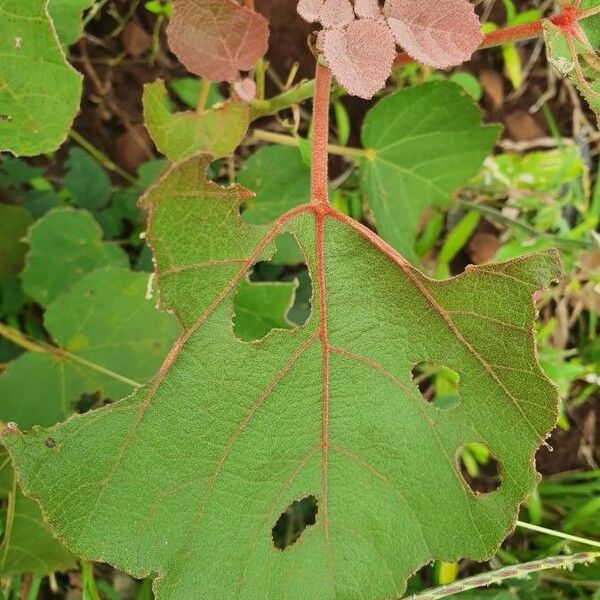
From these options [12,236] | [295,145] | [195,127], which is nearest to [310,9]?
[195,127]

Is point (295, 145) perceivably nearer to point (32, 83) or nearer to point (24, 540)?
point (32, 83)

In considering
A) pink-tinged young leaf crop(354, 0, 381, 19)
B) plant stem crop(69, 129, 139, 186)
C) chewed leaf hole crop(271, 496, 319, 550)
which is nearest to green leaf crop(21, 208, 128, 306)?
plant stem crop(69, 129, 139, 186)

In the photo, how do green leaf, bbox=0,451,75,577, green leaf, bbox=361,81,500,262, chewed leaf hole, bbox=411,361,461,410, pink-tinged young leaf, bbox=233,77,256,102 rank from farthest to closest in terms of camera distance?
chewed leaf hole, bbox=411,361,461,410
green leaf, bbox=361,81,500,262
green leaf, bbox=0,451,75,577
pink-tinged young leaf, bbox=233,77,256,102

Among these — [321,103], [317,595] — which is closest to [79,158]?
[321,103]

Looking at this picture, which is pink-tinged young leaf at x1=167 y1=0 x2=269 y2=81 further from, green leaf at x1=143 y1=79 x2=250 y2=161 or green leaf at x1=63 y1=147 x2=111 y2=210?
green leaf at x1=63 y1=147 x2=111 y2=210

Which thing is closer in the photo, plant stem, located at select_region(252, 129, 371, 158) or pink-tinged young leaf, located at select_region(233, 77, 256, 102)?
pink-tinged young leaf, located at select_region(233, 77, 256, 102)
